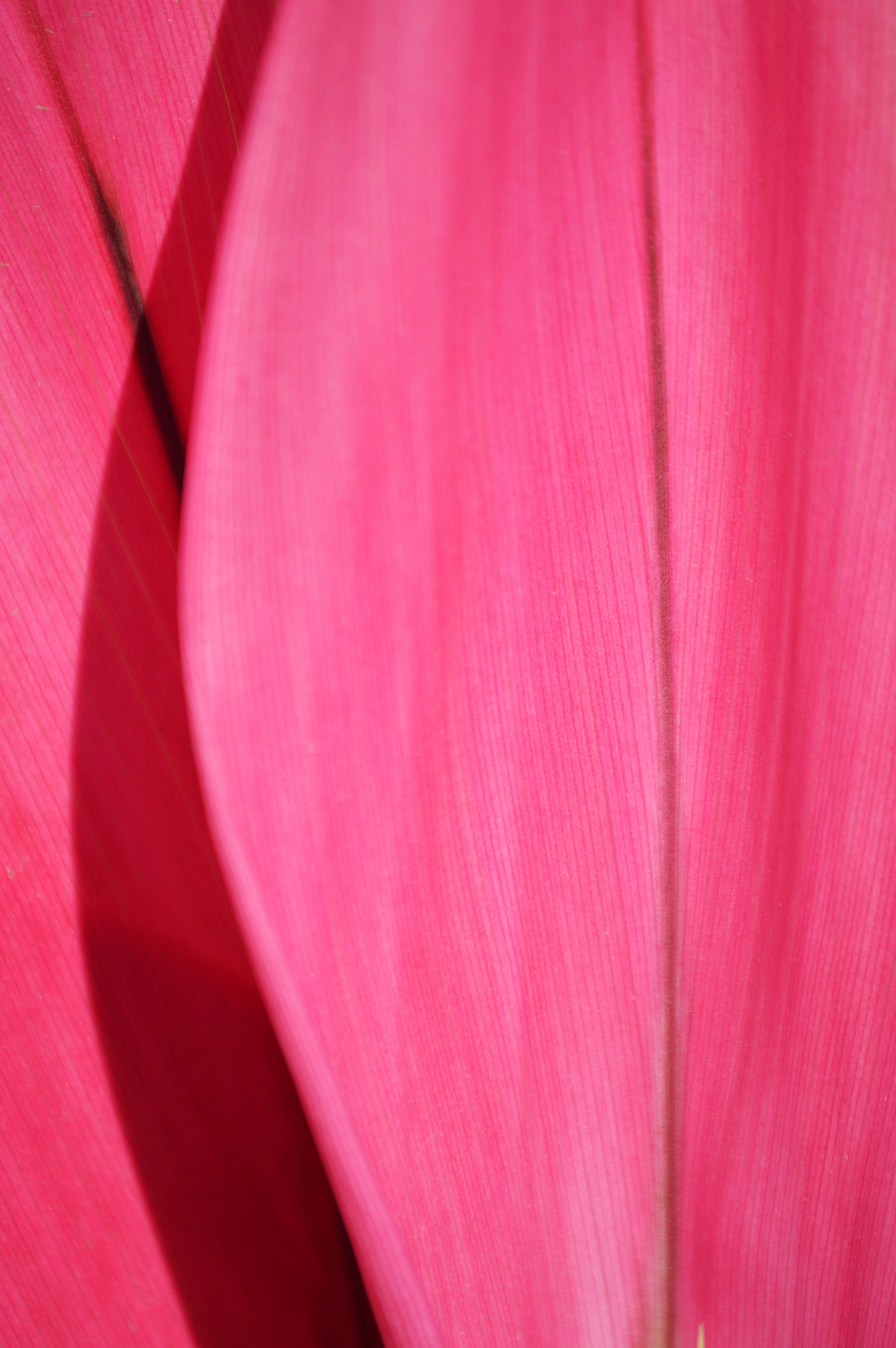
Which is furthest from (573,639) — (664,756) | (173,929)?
(173,929)

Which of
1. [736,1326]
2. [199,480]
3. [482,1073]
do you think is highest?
[199,480]

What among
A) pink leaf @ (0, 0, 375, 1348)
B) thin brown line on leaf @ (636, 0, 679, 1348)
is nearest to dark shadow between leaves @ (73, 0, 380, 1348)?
pink leaf @ (0, 0, 375, 1348)

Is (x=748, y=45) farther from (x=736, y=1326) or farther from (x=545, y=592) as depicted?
(x=736, y=1326)

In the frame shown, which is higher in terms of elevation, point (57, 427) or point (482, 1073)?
point (57, 427)

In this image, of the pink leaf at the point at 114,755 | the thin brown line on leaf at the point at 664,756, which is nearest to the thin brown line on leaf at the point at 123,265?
the pink leaf at the point at 114,755

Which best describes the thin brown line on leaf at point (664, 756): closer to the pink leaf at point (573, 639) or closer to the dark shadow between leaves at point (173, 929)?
the pink leaf at point (573, 639)

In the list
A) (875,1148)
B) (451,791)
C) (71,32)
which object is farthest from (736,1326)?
(71,32)

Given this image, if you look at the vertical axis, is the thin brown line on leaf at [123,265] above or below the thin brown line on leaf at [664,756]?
above

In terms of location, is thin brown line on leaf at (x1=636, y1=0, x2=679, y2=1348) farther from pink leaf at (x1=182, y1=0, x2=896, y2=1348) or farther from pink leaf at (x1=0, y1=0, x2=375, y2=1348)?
pink leaf at (x1=0, y1=0, x2=375, y2=1348)
